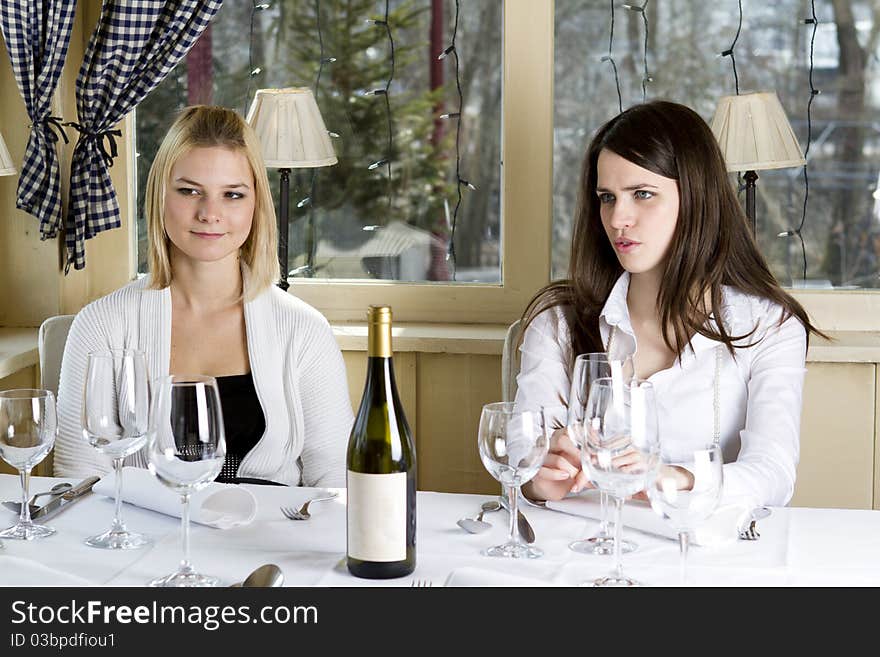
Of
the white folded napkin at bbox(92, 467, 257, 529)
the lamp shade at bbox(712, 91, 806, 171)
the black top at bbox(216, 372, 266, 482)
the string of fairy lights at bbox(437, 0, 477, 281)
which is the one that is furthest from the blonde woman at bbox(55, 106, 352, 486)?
the lamp shade at bbox(712, 91, 806, 171)

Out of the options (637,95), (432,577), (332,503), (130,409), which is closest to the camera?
(432,577)

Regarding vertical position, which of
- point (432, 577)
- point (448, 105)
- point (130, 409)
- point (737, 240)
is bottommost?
point (432, 577)

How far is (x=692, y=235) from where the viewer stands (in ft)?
6.55

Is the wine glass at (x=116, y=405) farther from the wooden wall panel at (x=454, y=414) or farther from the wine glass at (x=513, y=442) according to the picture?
the wooden wall panel at (x=454, y=414)

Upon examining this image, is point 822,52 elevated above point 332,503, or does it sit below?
above

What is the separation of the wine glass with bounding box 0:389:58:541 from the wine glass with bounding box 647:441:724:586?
0.76 metres

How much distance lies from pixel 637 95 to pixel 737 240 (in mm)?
844

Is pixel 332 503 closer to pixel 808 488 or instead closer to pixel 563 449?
pixel 563 449

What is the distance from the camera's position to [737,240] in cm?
206

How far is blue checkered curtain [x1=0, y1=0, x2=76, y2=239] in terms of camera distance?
2.66 m

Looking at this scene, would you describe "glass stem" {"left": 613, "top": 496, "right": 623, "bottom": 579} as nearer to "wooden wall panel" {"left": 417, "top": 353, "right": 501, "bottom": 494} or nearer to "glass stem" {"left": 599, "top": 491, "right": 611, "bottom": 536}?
"glass stem" {"left": 599, "top": 491, "right": 611, "bottom": 536}
